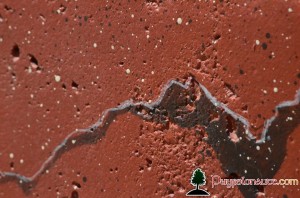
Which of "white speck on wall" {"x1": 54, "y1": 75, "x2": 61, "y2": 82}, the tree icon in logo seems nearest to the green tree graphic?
the tree icon in logo

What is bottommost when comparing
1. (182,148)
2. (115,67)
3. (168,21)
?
(182,148)

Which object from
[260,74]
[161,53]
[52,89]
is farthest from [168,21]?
[52,89]

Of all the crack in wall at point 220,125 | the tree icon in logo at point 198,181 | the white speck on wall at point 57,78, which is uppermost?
the white speck on wall at point 57,78

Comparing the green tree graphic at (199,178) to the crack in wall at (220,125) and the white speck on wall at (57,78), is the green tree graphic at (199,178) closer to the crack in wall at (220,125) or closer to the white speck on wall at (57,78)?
the crack in wall at (220,125)

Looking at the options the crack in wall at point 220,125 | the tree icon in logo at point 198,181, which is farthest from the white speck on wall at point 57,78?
the tree icon in logo at point 198,181

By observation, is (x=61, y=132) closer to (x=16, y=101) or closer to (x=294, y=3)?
(x=16, y=101)

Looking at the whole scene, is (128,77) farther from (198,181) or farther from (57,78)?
(198,181)

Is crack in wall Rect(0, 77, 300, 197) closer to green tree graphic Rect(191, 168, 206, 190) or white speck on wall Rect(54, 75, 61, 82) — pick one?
green tree graphic Rect(191, 168, 206, 190)

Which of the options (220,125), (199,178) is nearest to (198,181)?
(199,178)
